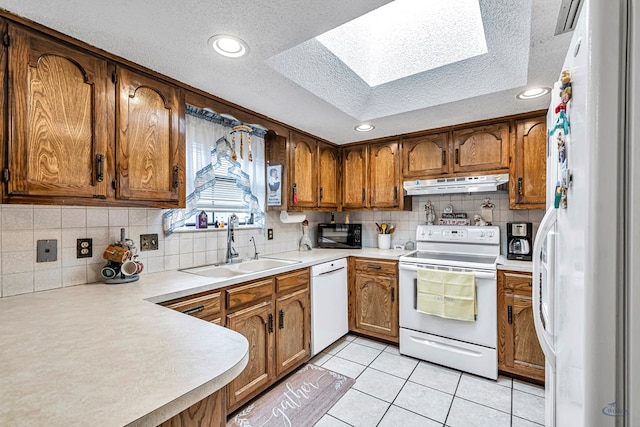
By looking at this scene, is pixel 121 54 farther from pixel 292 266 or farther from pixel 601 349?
pixel 601 349

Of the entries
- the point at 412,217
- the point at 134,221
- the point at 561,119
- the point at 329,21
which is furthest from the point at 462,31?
the point at 134,221

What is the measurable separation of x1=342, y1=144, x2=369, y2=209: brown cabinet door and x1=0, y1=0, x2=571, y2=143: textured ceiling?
649mm

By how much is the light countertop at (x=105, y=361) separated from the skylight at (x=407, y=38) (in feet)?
5.68

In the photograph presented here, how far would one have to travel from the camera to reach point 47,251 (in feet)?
4.96

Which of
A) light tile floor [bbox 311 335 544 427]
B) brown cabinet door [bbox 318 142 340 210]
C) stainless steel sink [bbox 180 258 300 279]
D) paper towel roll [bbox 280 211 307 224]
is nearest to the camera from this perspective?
light tile floor [bbox 311 335 544 427]

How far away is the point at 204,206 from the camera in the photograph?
2289 mm

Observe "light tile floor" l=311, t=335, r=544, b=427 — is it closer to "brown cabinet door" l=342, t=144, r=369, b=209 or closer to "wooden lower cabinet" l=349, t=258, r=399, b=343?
"wooden lower cabinet" l=349, t=258, r=399, b=343

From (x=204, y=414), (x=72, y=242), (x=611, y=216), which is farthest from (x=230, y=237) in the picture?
(x=611, y=216)

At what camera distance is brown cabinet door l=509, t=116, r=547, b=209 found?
2299 millimetres

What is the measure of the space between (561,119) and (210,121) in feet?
7.14

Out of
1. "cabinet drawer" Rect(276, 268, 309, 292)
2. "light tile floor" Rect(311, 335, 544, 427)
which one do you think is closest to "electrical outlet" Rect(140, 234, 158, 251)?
"cabinet drawer" Rect(276, 268, 309, 292)

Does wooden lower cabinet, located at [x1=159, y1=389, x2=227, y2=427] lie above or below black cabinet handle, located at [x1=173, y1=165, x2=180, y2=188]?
below

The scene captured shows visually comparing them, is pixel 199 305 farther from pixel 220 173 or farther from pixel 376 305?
pixel 376 305

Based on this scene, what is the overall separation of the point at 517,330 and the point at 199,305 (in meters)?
2.26
